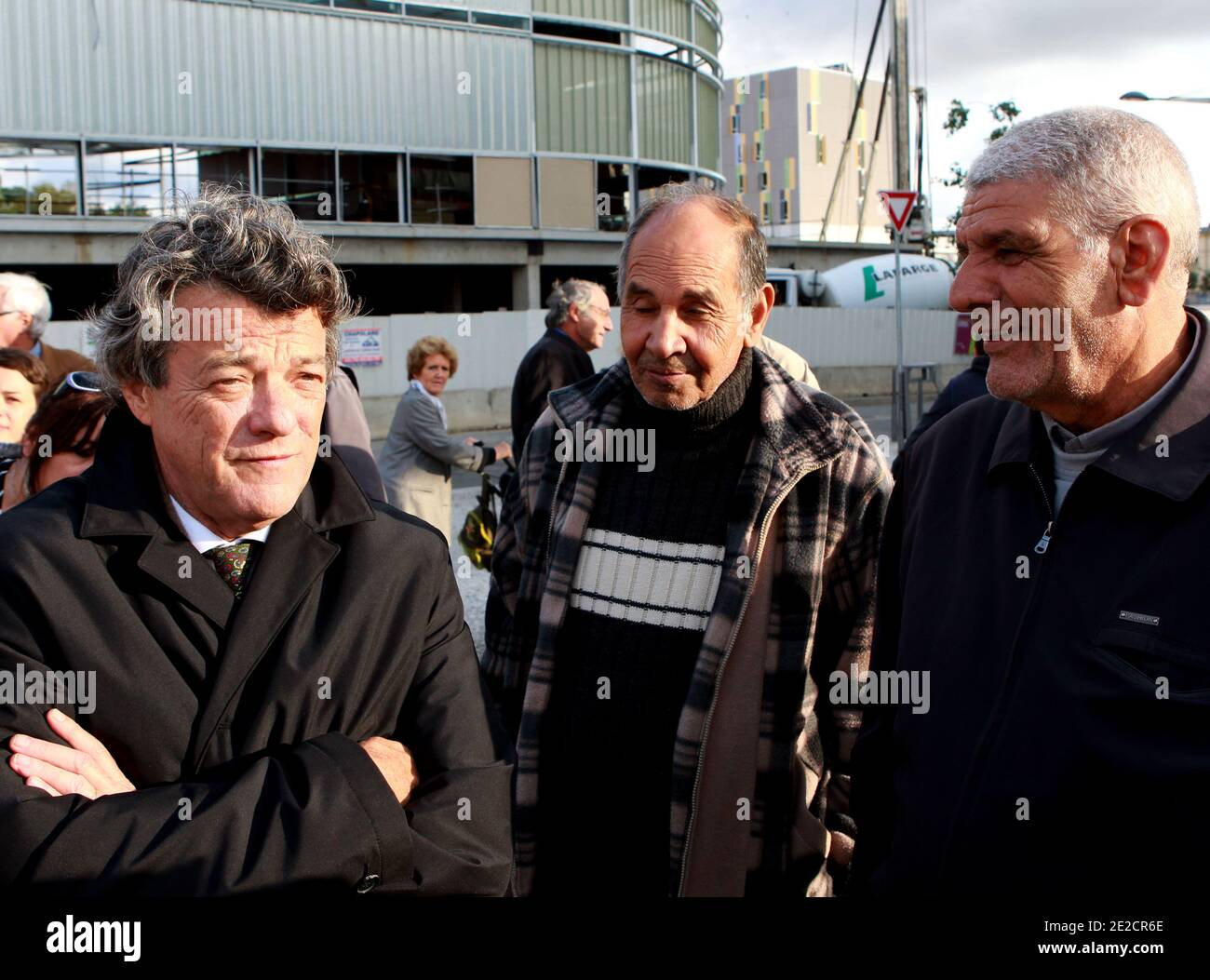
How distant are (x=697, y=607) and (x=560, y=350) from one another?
4474 mm

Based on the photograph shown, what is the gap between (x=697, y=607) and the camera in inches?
108

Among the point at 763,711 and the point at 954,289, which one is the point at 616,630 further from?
the point at 954,289

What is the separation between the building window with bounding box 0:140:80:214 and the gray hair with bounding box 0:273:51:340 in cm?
1847

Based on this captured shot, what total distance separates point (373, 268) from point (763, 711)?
25822 mm

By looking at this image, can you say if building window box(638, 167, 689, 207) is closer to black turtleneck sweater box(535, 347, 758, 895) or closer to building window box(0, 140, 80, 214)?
building window box(0, 140, 80, 214)

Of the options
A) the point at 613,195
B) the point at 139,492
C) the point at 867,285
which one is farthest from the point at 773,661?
the point at 867,285

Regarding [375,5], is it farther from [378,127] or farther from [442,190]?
[442,190]

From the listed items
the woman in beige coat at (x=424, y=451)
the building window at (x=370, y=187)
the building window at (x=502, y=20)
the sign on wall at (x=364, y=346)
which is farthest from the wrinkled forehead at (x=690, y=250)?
the building window at (x=502, y=20)

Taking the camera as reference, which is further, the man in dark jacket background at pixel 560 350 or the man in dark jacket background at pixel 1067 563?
the man in dark jacket background at pixel 560 350

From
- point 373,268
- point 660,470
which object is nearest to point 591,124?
point 373,268

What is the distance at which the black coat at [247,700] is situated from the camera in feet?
5.44

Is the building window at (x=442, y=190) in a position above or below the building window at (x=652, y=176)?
below

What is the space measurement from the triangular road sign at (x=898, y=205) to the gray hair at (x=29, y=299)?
11048 mm

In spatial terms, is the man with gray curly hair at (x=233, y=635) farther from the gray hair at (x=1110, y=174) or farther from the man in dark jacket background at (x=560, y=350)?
the man in dark jacket background at (x=560, y=350)
